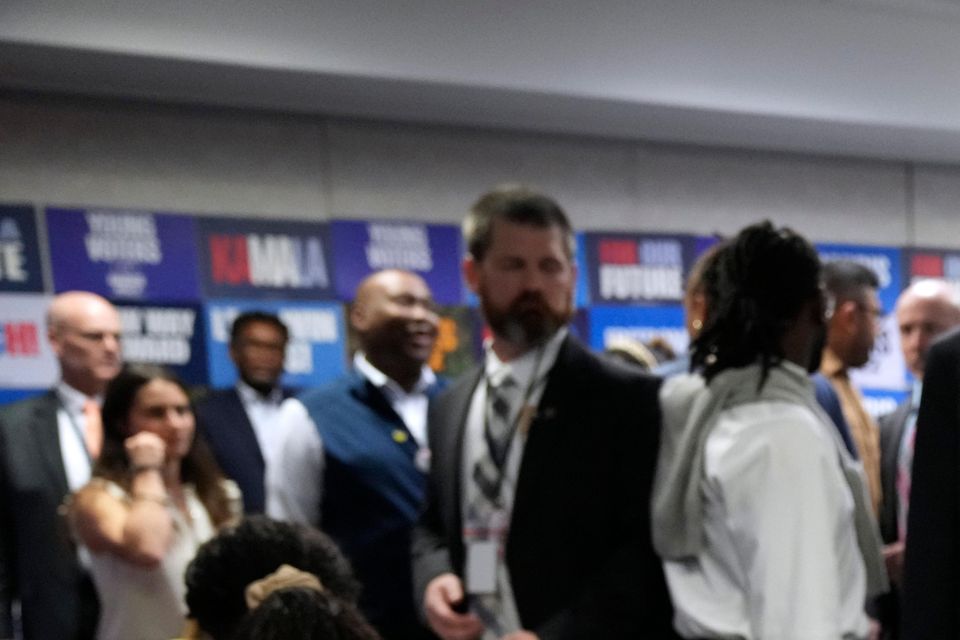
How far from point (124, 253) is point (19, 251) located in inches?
14.5

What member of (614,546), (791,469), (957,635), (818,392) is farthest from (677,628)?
(818,392)

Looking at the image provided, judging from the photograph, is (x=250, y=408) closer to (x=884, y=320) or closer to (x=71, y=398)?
(x=71, y=398)

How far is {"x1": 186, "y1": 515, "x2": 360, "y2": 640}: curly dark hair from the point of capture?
5.80 ft

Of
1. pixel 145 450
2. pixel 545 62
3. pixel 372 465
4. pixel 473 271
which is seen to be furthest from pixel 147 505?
pixel 545 62

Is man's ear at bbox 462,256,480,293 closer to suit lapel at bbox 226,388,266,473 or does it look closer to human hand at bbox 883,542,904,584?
human hand at bbox 883,542,904,584

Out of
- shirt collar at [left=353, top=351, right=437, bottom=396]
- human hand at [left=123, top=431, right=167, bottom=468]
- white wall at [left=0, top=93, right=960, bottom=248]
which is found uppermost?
white wall at [left=0, top=93, right=960, bottom=248]

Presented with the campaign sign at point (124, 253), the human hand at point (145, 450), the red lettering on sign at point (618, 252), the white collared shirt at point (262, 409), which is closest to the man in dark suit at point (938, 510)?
the human hand at point (145, 450)

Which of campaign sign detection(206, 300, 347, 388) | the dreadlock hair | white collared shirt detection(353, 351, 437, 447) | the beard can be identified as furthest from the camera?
campaign sign detection(206, 300, 347, 388)

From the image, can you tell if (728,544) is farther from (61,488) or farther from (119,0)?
(119,0)

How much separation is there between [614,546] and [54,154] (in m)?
3.36

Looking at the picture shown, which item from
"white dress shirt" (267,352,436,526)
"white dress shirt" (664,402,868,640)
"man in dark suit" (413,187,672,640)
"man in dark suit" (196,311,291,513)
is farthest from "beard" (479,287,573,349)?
"man in dark suit" (196,311,291,513)

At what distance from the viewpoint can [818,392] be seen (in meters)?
2.97

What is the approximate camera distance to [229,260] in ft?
16.4

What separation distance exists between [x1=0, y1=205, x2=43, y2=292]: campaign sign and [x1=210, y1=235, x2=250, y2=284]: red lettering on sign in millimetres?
641
